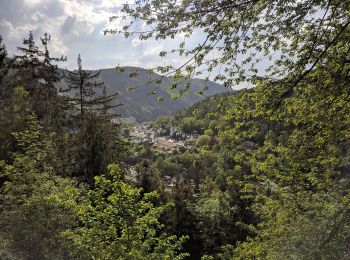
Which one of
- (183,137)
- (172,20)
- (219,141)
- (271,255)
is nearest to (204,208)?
(271,255)

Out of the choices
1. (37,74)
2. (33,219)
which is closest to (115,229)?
(33,219)

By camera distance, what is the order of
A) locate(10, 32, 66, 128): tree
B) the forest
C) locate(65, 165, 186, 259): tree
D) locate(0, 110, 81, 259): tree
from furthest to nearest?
locate(10, 32, 66, 128): tree → locate(0, 110, 81, 259): tree → locate(65, 165, 186, 259): tree → the forest

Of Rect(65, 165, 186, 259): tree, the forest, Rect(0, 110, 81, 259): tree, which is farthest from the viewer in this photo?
Rect(0, 110, 81, 259): tree

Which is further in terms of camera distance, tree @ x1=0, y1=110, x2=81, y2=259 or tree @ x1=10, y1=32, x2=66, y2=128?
tree @ x1=10, y1=32, x2=66, y2=128

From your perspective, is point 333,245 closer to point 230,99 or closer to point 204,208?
point 230,99

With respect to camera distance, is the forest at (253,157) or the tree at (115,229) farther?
the tree at (115,229)

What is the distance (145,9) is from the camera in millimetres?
5711

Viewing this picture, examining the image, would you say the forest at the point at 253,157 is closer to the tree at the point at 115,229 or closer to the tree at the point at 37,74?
the tree at the point at 115,229

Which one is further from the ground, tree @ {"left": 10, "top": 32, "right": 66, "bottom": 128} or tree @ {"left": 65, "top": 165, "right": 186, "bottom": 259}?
tree @ {"left": 10, "top": 32, "right": 66, "bottom": 128}

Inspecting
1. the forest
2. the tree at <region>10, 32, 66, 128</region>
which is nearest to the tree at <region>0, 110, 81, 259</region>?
the forest

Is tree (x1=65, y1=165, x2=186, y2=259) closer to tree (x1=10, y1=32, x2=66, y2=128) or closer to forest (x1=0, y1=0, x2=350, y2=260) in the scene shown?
forest (x1=0, y1=0, x2=350, y2=260)

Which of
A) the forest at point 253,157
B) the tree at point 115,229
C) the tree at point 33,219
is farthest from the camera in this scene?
the tree at point 33,219

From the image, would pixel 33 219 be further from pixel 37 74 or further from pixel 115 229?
pixel 37 74

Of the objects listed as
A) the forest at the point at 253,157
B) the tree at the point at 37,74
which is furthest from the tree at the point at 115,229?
the tree at the point at 37,74
